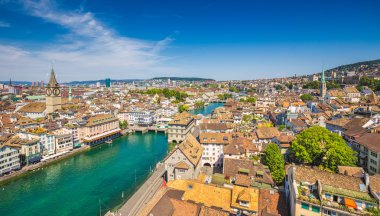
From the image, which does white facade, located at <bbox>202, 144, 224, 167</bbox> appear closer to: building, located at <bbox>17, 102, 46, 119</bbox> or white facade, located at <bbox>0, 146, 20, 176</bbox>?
white facade, located at <bbox>0, 146, 20, 176</bbox>

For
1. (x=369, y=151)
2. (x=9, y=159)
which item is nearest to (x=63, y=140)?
(x=9, y=159)

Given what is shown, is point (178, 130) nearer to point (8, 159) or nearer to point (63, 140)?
point (63, 140)

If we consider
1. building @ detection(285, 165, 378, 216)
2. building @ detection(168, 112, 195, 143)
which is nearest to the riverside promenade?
building @ detection(285, 165, 378, 216)

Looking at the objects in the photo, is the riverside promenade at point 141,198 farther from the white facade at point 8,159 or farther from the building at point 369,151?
the building at point 369,151

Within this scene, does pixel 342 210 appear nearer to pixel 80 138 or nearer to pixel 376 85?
pixel 80 138

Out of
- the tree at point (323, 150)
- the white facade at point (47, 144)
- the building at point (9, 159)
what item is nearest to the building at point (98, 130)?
the white facade at point (47, 144)

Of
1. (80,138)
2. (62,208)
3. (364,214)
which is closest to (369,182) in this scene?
(364,214)
